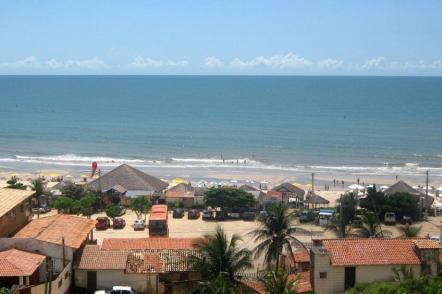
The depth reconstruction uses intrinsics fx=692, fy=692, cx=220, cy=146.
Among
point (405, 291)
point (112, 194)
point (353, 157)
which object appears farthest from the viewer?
point (353, 157)

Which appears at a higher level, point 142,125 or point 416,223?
point 142,125

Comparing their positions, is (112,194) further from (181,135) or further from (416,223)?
(181,135)

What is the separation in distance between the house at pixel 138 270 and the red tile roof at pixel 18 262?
172 centimetres

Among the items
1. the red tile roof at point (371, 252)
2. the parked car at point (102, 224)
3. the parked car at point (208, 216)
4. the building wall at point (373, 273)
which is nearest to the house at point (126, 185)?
the parked car at point (208, 216)

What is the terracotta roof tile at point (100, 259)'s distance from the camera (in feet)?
76.7

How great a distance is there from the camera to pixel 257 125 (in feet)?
355

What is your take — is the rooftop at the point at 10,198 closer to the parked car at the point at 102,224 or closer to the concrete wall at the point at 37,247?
the concrete wall at the point at 37,247

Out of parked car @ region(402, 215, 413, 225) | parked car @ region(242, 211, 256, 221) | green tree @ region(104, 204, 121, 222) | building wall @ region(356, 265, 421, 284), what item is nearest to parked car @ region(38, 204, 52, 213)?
green tree @ region(104, 204, 121, 222)

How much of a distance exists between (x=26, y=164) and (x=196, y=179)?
19.9 meters

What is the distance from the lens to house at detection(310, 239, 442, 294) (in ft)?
74.5

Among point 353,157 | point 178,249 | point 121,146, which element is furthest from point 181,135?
point 178,249

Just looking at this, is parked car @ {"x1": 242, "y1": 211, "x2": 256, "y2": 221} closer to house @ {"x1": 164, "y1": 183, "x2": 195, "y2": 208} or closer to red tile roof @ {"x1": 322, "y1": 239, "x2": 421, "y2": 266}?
house @ {"x1": 164, "y1": 183, "x2": 195, "y2": 208}

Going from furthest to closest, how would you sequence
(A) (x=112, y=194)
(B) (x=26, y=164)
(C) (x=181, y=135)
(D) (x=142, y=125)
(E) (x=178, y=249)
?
(D) (x=142, y=125) < (C) (x=181, y=135) < (B) (x=26, y=164) < (A) (x=112, y=194) < (E) (x=178, y=249)

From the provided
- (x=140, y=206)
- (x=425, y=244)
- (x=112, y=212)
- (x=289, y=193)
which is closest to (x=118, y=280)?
(x=425, y=244)
